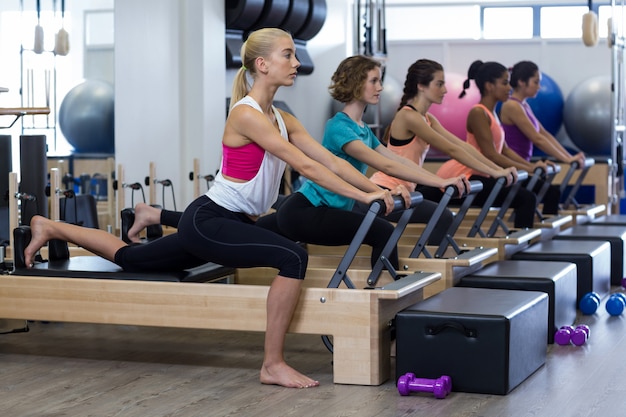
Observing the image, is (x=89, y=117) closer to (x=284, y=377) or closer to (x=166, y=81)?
(x=166, y=81)

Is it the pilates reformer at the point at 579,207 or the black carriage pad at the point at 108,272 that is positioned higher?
the pilates reformer at the point at 579,207

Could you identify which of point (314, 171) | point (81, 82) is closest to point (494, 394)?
point (314, 171)

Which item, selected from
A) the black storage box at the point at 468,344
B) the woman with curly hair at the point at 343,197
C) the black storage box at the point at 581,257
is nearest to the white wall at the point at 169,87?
the woman with curly hair at the point at 343,197

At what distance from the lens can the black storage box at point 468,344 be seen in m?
3.23

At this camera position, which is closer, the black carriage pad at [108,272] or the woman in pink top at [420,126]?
the black carriage pad at [108,272]

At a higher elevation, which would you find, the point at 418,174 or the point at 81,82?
the point at 81,82

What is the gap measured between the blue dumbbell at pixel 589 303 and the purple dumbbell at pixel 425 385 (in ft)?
6.02

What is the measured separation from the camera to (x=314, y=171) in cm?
341

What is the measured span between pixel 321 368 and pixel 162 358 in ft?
2.02

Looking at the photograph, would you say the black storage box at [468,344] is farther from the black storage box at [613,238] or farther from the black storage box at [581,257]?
the black storage box at [613,238]

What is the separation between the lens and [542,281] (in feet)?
13.4

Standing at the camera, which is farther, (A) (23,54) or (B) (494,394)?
(A) (23,54)

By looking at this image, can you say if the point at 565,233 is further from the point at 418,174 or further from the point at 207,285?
the point at 207,285

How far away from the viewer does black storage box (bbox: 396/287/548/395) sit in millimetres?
3229
